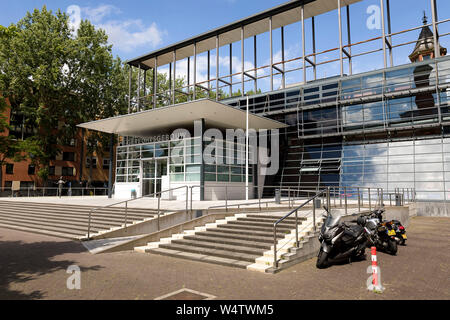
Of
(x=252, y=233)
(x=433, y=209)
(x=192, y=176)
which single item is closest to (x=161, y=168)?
(x=192, y=176)

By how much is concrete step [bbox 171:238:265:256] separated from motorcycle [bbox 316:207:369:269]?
1.56 meters

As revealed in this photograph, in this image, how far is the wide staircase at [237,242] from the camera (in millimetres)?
7634

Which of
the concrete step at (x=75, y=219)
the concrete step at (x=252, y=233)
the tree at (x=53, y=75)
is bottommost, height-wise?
the concrete step at (x=75, y=219)

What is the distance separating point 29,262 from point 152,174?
1541 cm

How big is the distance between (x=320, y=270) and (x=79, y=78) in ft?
120

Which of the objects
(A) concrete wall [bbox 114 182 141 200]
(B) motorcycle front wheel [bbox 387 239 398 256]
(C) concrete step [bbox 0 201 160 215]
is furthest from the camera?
(A) concrete wall [bbox 114 182 141 200]

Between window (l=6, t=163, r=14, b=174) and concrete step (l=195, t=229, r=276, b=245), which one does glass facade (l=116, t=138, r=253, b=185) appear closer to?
concrete step (l=195, t=229, r=276, b=245)

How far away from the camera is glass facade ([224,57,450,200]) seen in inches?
778

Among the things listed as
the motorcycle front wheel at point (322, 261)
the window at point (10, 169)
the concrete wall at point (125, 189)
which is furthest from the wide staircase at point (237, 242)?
the window at point (10, 169)

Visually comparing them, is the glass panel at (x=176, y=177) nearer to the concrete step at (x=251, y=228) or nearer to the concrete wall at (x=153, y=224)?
the concrete wall at (x=153, y=224)

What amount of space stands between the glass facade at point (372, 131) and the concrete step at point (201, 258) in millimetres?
15792

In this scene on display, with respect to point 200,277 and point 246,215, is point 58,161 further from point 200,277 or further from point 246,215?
point 200,277

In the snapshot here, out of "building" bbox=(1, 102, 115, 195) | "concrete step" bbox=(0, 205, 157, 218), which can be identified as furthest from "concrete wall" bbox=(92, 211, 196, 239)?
"building" bbox=(1, 102, 115, 195)

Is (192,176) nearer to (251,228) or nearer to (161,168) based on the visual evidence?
(161,168)
